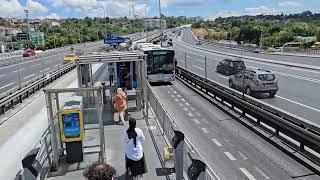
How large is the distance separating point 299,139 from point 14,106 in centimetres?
1680

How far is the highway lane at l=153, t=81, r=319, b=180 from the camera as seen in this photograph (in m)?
11.5

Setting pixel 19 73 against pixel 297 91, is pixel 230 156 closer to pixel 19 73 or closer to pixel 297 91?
pixel 297 91

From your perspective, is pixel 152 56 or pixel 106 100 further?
pixel 152 56

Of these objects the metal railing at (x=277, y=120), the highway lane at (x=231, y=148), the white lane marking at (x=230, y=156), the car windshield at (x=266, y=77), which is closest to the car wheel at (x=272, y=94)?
the car windshield at (x=266, y=77)

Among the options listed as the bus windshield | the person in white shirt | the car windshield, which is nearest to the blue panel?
the person in white shirt

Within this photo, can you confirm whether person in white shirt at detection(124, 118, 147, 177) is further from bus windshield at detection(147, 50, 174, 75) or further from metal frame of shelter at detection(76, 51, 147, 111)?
bus windshield at detection(147, 50, 174, 75)

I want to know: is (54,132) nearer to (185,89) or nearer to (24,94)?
(24,94)

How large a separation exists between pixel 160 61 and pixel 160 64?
0.26m

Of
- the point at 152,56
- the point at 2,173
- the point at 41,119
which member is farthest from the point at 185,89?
the point at 2,173

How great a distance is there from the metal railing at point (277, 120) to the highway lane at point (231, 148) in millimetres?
767

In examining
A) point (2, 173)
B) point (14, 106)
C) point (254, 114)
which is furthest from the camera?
point (14, 106)

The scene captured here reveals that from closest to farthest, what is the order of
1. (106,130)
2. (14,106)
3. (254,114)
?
(106,130) → (254,114) → (14,106)

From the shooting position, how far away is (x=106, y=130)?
15734 mm

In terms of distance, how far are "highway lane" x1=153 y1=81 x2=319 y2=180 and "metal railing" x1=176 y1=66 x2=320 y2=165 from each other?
77cm
